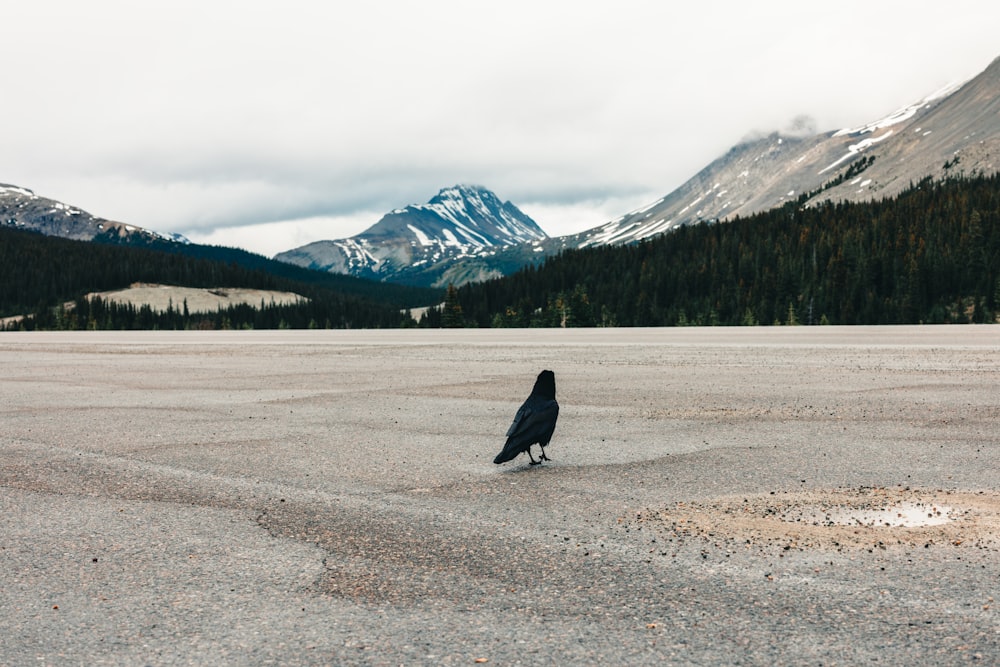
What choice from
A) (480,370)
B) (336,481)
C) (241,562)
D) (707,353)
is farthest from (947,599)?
(707,353)

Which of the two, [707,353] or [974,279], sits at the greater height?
[974,279]

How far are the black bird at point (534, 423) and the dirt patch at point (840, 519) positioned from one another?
264cm

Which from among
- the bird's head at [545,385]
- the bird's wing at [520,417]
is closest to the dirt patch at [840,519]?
the bird's wing at [520,417]

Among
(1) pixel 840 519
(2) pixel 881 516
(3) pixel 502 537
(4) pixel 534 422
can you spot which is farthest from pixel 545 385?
(2) pixel 881 516

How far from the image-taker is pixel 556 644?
5.10 meters

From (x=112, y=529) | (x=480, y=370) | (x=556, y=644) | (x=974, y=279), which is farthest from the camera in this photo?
(x=974, y=279)

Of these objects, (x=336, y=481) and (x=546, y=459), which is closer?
(x=336, y=481)

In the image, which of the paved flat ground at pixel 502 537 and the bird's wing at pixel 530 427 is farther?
the bird's wing at pixel 530 427

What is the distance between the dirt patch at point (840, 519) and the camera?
24.1ft

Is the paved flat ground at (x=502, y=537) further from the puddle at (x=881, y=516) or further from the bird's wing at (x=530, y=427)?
the bird's wing at (x=530, y=427)

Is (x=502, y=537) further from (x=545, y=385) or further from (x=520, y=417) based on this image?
(x=545, y=385)

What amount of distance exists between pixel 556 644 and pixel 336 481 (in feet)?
19.8

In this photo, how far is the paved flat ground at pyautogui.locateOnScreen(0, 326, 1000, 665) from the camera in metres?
5.19

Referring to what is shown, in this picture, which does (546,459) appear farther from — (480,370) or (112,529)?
(480,370)
